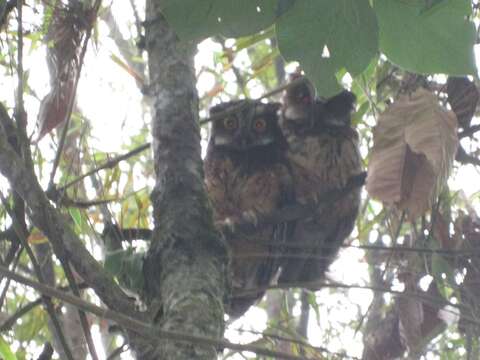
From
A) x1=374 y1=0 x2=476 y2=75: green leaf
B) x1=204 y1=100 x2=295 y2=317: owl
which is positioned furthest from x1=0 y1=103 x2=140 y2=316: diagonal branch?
x1=204 y1=100 x2=295 y2=317: owl

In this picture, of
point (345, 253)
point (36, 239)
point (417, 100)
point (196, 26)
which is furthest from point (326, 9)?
point (345, 253)

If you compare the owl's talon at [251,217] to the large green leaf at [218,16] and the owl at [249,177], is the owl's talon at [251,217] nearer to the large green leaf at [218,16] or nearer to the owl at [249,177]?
the owl at [249,177]

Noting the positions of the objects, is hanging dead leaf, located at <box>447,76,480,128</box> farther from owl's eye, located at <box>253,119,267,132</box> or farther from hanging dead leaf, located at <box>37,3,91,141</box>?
hanging dead leaf, located at <box>37,3,91,141</box>

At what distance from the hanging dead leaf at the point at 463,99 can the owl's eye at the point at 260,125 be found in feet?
3.59

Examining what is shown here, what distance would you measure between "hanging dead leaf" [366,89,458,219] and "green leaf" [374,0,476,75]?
27.1 inches

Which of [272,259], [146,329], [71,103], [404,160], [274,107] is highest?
[274,107]

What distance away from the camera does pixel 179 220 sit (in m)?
1.73

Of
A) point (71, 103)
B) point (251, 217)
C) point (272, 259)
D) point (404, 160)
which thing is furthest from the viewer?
point (272, 259)

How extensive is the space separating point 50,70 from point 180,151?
983mm

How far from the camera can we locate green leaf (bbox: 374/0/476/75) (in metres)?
1.38

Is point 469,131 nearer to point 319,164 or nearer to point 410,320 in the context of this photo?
point 410,320

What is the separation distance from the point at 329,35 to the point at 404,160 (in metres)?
0.92

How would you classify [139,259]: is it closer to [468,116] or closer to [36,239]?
[36,239]

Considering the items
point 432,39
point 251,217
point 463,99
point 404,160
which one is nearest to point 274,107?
point 251,217
